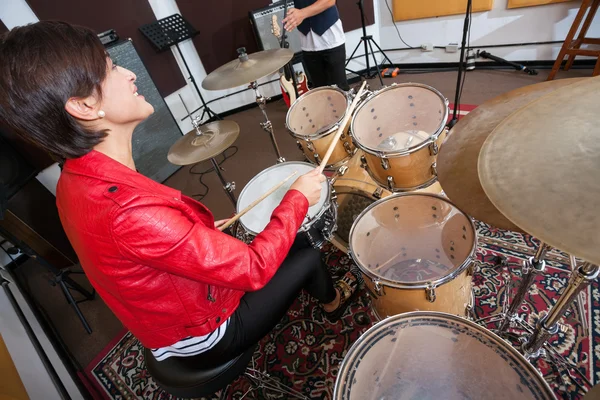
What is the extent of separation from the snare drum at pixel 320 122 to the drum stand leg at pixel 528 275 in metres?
1.03

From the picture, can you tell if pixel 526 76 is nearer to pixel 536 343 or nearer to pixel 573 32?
pixel 573 32

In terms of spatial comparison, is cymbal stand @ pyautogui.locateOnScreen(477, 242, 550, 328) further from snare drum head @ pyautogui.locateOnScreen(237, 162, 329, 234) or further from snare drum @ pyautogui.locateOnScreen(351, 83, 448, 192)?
snare drum head @ pyautogui.locateOnScreen(237, 162, 329, 234)

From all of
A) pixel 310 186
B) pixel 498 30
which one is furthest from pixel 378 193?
pixel 498 30

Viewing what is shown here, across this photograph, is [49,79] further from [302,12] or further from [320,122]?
[302,12]

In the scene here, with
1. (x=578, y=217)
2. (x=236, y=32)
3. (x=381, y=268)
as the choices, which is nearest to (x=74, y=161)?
(x=578, y=217)

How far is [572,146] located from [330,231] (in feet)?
3.16

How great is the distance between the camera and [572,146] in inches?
23.5

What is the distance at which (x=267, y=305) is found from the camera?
43.9 inches

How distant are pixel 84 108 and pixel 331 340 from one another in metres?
1.47

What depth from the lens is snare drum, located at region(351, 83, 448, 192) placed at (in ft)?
4.54

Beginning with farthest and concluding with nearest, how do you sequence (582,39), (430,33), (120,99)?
(430,33) < (582,39) < (120,99)

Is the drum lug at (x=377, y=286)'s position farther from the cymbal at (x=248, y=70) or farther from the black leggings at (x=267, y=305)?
the cymbal at (x=248, y=70)

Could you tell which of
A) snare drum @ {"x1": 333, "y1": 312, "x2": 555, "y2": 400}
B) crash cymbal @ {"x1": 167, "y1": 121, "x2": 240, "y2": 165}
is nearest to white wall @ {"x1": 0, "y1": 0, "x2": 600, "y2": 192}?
crash cymbal @ {"x1": 167, "y1": 121, "x2": 240, "y2": 165}

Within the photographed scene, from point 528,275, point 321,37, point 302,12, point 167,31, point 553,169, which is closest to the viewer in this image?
point 553,169
